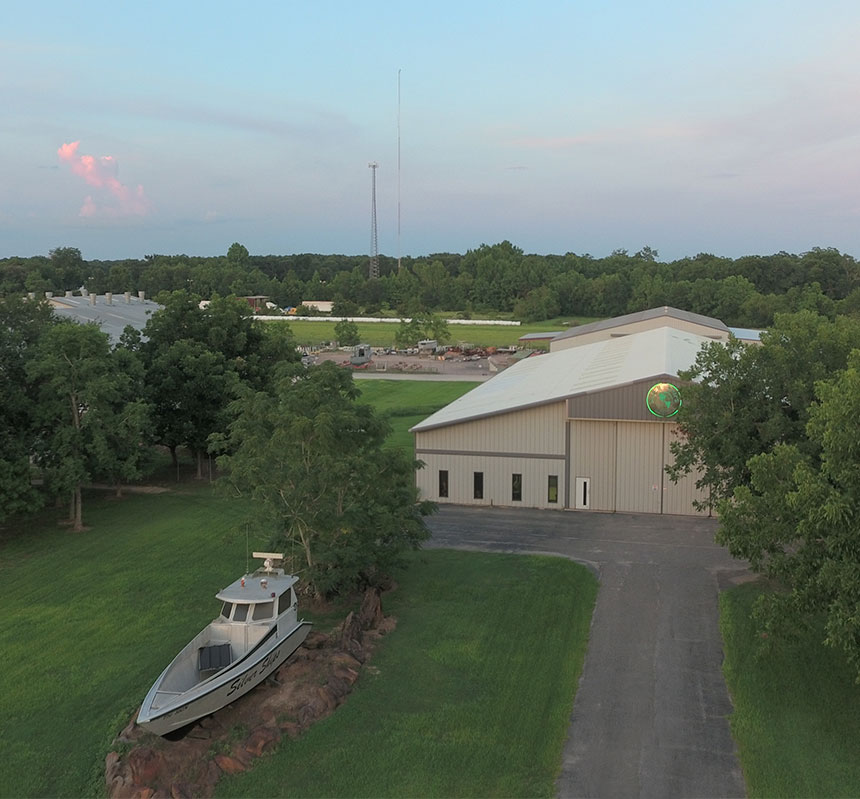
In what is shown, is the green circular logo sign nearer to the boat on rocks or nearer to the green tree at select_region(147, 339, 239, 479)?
the boat on rocks

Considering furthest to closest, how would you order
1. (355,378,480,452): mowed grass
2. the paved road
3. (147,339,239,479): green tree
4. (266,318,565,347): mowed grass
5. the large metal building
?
1. (266,318,565,347): mowed grass
2. (355,378,480,452): mowed grass
3. (147,339,239,479): green tree
4. the large metal building
5. the paved road

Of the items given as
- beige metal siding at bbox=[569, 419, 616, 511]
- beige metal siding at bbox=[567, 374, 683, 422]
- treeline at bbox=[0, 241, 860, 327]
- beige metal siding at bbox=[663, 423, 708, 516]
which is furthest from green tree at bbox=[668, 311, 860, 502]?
treeline at bbox=[0, 241, 860, 327]

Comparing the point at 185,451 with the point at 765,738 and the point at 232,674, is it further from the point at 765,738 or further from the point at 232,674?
the point at 765,738

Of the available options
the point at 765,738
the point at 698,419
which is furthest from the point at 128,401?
the point at 765,738

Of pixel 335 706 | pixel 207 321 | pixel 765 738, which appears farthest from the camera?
pixel 207 321

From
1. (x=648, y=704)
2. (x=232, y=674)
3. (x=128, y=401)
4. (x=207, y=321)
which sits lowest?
(x=648, y=704)

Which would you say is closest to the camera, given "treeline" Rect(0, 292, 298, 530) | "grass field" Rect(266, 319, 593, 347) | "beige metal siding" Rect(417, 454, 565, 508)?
"treeline" Rect(0, 292, 298, 530)

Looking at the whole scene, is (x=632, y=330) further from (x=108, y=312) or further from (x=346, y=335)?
(x=346, y=335)

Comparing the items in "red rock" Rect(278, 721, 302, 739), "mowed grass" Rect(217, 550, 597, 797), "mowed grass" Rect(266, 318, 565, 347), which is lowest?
"mowed grass" Rect(217, 550, 597, 797)
